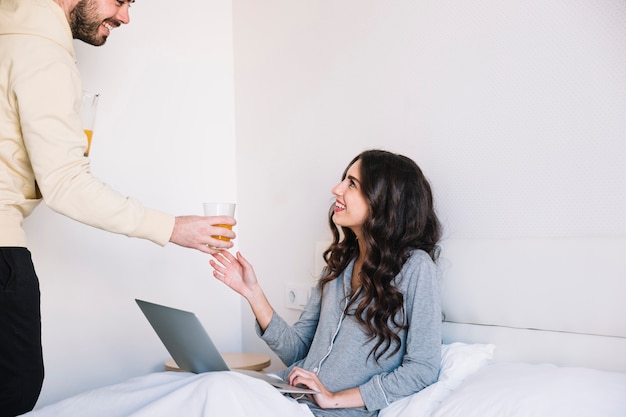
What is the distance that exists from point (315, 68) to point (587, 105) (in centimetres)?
111

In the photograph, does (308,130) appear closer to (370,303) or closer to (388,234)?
(388,234)

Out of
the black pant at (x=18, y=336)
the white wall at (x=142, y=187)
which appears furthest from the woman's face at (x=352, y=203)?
the white wall at (x=142, y=187)

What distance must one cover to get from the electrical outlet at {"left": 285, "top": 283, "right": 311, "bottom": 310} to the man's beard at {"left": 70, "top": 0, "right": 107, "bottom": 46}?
3.96 ft

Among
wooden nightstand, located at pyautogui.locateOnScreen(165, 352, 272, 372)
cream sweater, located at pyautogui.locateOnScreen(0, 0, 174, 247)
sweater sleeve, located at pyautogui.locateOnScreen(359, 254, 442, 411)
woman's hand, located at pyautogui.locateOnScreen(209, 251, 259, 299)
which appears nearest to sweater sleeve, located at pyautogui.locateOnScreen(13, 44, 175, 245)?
cream sweater, located at pyautogui.locateOnScreen(0, 0, 174, 247)

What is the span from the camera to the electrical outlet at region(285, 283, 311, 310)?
7.46ft

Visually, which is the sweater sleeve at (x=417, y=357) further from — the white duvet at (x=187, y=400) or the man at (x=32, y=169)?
the man at (x=32, y=169)

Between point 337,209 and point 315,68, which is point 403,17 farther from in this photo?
point 337,209

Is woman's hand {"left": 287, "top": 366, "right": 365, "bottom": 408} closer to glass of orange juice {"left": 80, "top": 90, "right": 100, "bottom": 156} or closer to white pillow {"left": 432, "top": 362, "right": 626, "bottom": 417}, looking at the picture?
white pillow {"left": 432, "top": 362, "right": 626, "bottom": 417}

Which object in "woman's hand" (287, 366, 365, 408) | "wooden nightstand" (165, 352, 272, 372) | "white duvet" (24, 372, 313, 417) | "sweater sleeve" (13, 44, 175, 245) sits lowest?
"wooden nightstand" (165, 352, 272, 372)

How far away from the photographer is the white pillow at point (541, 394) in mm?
1114

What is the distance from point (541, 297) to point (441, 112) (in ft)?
2.15

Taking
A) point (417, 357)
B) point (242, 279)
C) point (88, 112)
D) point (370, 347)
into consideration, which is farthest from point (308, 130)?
point (417, 357)

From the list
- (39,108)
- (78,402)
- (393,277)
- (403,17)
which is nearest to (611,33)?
(403,17)

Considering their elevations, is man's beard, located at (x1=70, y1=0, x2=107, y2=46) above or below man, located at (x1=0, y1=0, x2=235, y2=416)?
above
